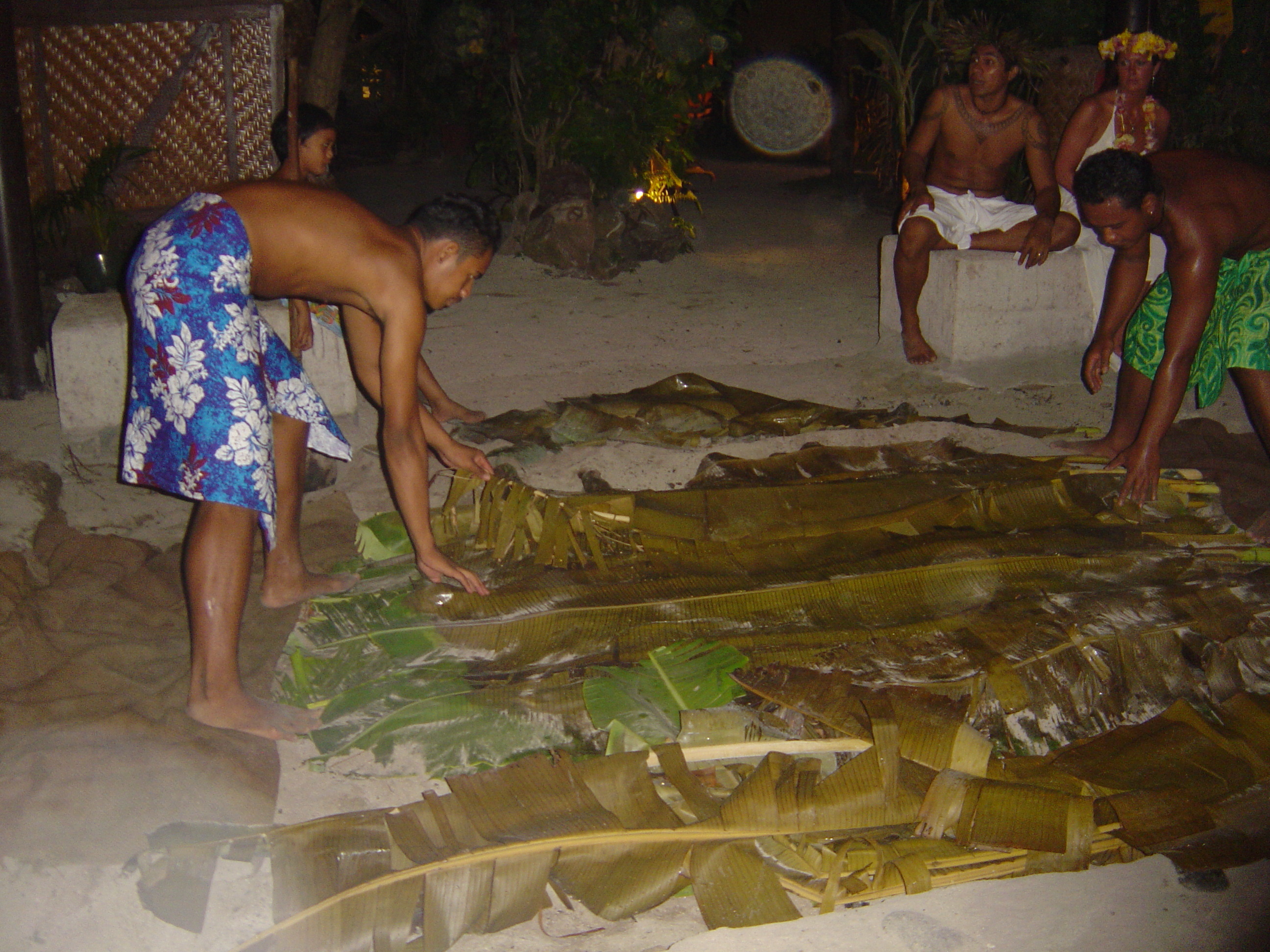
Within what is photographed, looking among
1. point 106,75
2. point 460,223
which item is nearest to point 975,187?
point 460,223

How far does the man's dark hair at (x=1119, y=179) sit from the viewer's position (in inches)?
135

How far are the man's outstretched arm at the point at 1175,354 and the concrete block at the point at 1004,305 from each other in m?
1.52

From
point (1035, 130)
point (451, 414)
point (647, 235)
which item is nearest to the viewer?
point (451, 414)

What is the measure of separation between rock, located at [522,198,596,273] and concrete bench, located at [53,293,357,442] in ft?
11.8

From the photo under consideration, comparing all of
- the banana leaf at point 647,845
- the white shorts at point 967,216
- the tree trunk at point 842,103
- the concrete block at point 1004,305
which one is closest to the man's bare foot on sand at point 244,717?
the banana leaf at point 647,845

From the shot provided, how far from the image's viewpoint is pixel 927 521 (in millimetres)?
3330

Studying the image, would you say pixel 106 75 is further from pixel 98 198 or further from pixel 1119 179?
pixel 1119 179

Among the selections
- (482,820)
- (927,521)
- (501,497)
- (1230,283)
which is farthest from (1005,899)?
(1230,283)

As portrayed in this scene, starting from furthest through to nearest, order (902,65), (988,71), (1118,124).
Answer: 1. (902,65)
2. (988,71)
3. (1118,124)

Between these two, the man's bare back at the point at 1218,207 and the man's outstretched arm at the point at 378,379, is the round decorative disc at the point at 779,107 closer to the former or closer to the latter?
the man's bare back at the point at 1218,207

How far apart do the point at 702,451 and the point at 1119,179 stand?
187cm

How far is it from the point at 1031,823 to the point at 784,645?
2.48ft

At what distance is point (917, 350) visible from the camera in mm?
5297

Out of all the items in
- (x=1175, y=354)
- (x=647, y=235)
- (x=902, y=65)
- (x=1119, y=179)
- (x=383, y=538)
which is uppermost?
(x=902, y=65)
